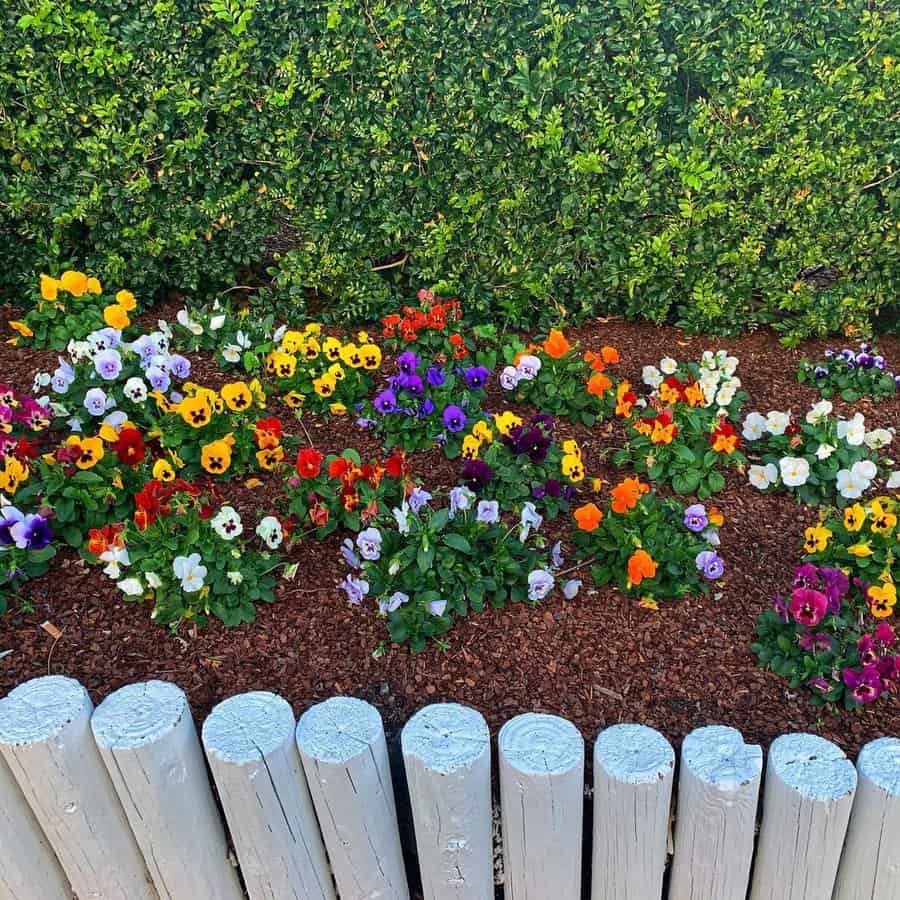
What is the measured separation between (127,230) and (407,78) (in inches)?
57.2

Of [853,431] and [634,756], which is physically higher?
[634,756]

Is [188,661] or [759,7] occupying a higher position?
[759,7]

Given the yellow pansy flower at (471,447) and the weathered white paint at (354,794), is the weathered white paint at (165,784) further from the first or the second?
the yellow pansy flower at (471,447)

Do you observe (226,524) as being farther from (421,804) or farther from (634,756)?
(634,756)

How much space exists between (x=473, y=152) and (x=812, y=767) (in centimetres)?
281

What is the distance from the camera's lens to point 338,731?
1790 millimetres

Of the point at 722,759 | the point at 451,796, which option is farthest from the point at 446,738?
the point at 722,759

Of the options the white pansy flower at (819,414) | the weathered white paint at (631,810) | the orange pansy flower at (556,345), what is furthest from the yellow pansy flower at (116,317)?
the white pansy flower at (819,414)

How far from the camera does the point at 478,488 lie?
260 cm

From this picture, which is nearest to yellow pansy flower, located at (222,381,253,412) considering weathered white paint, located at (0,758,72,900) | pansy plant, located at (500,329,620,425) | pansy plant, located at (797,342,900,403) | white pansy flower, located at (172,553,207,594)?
white pansy flower, located at (172,553,207,594)

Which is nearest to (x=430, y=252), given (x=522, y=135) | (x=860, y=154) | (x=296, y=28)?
(x=522, y=135)

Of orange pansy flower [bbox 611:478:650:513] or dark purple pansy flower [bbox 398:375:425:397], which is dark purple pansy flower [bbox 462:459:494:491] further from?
dark purple pansy flower [bbox 398:375:425:397]

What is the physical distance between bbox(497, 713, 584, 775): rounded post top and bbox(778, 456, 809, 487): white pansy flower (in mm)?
1600

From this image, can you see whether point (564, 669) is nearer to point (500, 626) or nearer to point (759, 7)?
point (500, 626)
